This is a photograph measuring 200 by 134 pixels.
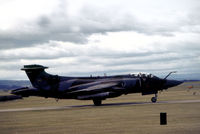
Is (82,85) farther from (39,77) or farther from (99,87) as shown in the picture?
(39,77)

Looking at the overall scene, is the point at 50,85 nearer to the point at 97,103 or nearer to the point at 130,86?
the point at 97,103

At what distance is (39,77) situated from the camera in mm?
31312

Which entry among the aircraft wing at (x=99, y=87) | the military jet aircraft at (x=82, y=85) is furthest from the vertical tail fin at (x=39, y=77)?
the aircraft wing at (x=99, y=87)

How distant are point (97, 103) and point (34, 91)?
263 inches

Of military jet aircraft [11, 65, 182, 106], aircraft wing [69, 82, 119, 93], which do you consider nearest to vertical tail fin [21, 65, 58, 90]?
military jet aircraft [11, 65, 182, 106]

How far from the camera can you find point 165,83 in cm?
3262

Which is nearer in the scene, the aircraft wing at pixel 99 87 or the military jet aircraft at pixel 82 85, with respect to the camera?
the aircraft wing at pixel 99 87

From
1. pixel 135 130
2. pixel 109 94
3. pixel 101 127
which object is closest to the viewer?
pixel 135 130

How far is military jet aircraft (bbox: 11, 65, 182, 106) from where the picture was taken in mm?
30047

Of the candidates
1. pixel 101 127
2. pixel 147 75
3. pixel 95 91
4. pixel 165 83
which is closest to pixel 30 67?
pixel 95 91

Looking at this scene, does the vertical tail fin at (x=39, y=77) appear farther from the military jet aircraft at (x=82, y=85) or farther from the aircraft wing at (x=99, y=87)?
the aircraft wing at (x=99, y=87)

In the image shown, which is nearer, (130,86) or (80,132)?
(80,132)

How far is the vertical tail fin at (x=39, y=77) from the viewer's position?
31125mm

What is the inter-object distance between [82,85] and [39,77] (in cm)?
462
